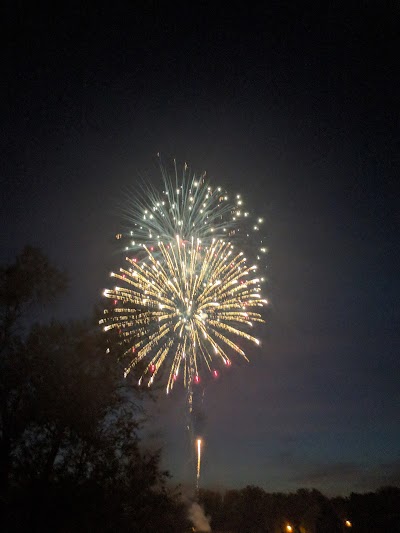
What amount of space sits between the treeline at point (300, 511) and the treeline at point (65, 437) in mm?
44637

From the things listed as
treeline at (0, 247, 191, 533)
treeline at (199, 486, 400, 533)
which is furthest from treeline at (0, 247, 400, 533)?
treeline at (199, 486, 400, 533)

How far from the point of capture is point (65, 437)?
16.0m

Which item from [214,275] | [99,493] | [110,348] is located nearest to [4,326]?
[110,348]

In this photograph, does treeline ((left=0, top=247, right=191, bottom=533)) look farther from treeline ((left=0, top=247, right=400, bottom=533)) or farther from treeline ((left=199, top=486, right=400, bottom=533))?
treeline ((left=199, top=486, right=400, bottom=533))

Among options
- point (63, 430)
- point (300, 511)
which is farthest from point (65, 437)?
point (300, 511)

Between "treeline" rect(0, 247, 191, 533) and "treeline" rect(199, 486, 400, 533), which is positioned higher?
"treeline" rect(199, 486, 400, 533)

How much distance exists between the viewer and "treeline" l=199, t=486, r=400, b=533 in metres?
54.6

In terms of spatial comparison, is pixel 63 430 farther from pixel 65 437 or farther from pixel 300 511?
pixel 300 511

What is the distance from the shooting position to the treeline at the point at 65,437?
→ 580 inches

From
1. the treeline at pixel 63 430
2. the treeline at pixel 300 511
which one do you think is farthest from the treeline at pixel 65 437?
the treeline at pixel 300 511

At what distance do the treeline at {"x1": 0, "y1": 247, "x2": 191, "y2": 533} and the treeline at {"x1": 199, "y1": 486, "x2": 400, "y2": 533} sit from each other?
4464 centimetres

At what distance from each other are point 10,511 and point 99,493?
3.25m

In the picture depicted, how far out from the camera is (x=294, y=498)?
332 feet

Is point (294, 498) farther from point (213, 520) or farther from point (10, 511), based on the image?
point (10, 511)
